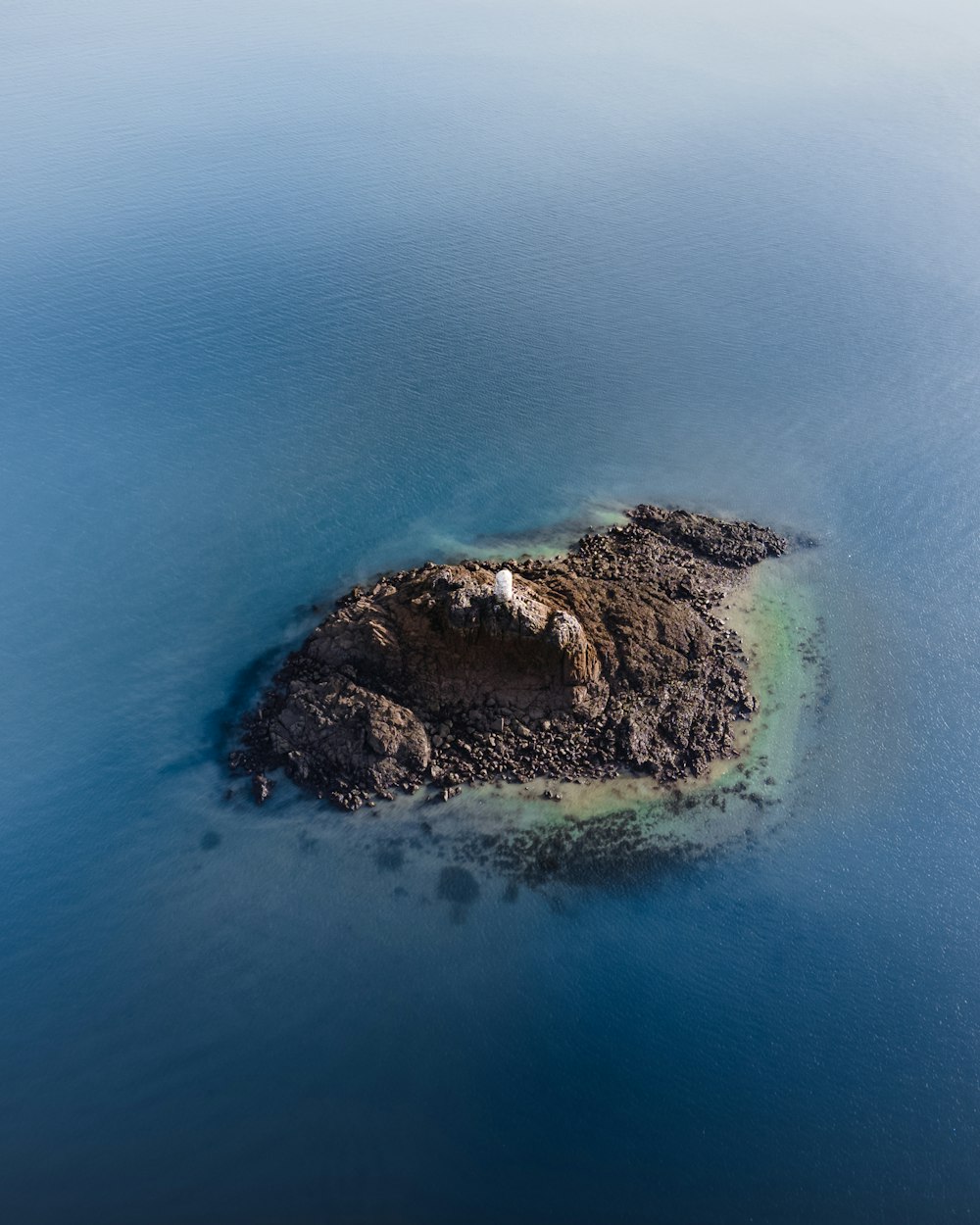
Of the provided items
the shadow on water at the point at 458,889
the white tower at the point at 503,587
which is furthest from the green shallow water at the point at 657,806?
the white tower at the point at 503,587

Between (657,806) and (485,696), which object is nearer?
(657,806)

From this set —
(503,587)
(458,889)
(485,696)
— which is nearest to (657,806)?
(485,696)

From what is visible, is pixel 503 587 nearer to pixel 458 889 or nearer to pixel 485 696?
pixel 485 696

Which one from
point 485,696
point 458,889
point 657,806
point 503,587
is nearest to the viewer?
point 458,889

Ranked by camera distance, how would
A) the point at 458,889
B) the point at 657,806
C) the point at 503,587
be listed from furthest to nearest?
the point at 503,587 < the point at 657,806 < the point at 458,889

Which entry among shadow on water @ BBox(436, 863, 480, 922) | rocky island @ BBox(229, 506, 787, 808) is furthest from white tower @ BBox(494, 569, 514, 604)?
shadow on water @ BBox(436, 863, 480, 922)

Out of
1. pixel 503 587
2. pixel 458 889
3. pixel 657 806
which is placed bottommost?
pixel 458 889

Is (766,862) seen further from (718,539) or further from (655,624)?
(718,539)

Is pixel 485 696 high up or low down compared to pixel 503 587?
down
